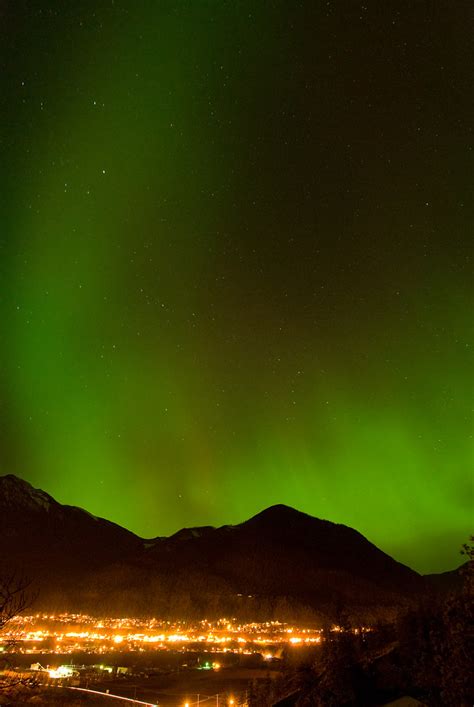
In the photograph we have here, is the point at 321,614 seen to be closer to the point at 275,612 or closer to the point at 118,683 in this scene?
the point at 275,612

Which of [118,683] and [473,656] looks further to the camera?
[118,683]

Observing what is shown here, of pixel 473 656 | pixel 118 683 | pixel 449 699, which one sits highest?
pixel 473 656

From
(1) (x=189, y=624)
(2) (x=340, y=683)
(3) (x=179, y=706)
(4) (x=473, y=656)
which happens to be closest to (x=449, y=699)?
(4) (x=473, y=656)

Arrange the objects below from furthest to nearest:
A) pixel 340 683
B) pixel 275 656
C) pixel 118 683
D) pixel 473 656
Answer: pixel 275 656
pixel 118 683
pixel 340 683
pixel 473 656

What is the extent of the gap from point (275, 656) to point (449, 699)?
89624 mm

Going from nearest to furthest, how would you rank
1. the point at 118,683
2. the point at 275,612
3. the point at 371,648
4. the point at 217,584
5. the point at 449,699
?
1. the point at 449,699
2. the point at 371,648
3. the point at 118,683
4. the point at 275,612
5. the point at 217,584

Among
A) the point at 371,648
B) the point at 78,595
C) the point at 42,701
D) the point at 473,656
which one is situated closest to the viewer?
the point at 473,656

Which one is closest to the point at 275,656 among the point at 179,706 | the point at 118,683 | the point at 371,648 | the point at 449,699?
the point at 118,683

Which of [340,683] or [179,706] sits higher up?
[340,683]

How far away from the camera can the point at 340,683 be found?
33312 millimetres

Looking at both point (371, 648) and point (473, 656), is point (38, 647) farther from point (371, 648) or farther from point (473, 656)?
point (473, 656)

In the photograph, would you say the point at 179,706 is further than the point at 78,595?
No

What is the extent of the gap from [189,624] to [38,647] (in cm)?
4104

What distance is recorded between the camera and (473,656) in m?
18.3
